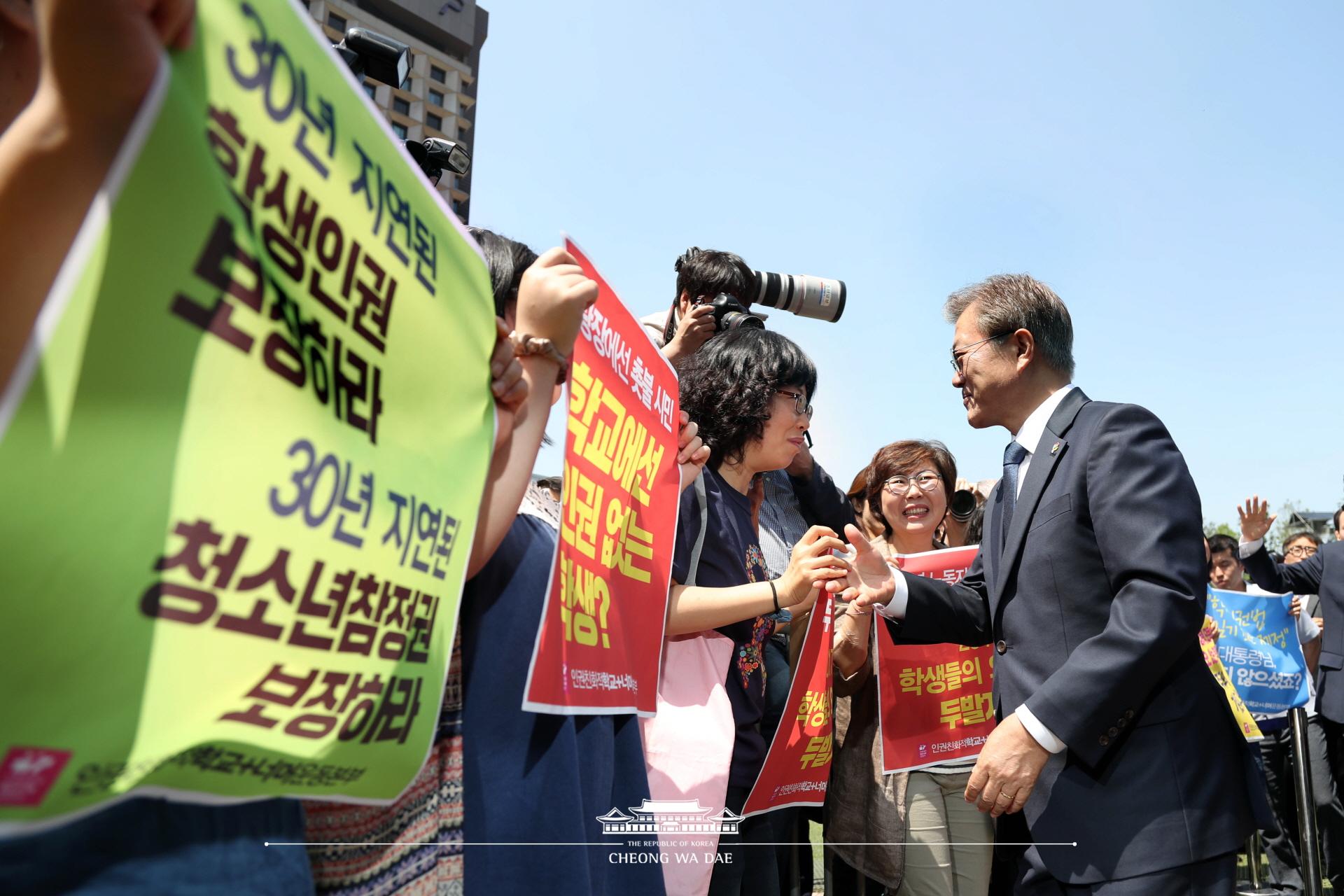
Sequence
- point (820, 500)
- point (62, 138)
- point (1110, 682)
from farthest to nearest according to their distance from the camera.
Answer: point (820, 500), point (1110, 682), point (62, 138)

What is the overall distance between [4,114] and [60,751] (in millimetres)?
620

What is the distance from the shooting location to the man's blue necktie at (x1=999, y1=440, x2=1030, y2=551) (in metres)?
2.79

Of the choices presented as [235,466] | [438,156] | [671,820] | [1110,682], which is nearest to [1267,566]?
[1110,682]

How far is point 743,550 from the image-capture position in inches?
110

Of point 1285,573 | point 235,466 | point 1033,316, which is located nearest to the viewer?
point 235,466

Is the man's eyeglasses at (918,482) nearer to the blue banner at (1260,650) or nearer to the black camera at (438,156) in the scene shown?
Answer: the black camera at (438,156)

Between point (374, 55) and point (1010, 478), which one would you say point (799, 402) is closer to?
point (1010, 478)

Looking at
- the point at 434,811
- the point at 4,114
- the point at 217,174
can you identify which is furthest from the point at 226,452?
the point at 434,811

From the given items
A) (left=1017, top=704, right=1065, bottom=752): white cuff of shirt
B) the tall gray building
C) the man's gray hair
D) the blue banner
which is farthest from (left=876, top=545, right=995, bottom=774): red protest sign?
the tall gray building

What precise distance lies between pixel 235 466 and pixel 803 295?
365 cm

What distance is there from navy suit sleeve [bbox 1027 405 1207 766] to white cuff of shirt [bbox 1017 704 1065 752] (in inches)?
0.5

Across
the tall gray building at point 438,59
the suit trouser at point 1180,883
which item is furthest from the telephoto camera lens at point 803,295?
the tall gray building at point 438,59

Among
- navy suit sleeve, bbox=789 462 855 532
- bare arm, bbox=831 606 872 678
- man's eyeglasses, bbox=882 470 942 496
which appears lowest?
bare arm, bbox=831 606 872 678

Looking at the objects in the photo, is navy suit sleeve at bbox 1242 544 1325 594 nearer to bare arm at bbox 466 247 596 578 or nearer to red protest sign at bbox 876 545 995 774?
red protest sign at bbox 876 545 995 774
